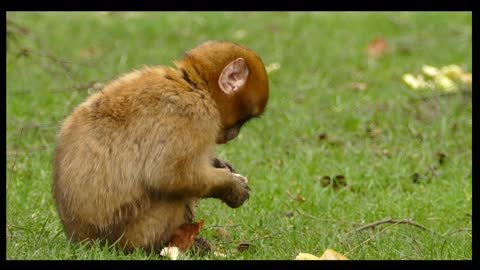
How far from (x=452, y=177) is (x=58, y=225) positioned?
9.92ft

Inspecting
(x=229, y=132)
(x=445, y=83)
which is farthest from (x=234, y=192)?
(x=445, y=83)

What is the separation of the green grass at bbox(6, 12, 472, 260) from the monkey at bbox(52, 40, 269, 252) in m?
0.19

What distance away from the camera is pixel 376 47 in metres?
10.8

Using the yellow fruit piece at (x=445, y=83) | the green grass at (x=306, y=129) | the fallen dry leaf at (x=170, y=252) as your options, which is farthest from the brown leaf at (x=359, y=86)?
the fallen dry leaf at (x=170, y=252)

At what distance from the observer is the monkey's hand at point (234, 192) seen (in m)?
5.03

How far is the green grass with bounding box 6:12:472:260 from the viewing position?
5.64 m

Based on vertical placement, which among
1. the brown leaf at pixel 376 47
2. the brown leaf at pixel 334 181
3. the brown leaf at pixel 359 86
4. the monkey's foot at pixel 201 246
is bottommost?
the brown leaf at pixel 376 47

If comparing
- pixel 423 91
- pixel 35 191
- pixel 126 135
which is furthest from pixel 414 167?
pixel 126 135

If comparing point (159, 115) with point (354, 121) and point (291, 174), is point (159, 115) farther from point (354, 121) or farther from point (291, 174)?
point (354, 121)

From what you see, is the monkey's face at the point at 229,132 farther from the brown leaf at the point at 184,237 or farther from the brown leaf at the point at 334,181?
the brown leaf at the point at 334,181

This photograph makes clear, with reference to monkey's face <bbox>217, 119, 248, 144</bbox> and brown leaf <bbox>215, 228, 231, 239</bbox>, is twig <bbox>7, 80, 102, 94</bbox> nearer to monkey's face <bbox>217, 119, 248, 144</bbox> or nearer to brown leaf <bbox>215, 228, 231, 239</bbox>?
brown leaf <bbox>215, 228, 231, 239</bbox>

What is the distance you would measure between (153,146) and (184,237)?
60cm
